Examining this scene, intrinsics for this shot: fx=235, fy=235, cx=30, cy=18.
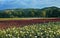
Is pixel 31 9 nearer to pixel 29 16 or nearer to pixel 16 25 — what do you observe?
pixel 29 16

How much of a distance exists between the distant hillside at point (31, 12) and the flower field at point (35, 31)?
158 mm

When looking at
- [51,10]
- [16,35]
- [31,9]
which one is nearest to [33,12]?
[31,9]

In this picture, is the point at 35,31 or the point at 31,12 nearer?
the point at 35,31

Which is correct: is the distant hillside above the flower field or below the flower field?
above

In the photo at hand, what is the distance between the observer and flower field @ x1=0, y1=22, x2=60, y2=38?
10.9ft

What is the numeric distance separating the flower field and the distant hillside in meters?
0.16

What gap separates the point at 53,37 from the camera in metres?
3.47

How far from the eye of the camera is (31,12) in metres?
3.65

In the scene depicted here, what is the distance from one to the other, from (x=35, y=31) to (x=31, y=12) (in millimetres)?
342

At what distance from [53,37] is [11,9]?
76 cm

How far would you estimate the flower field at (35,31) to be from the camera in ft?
10.9

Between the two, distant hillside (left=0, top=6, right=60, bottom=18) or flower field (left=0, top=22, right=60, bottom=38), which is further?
distant hillside (left=0, top=6, right=60, bottom=18)

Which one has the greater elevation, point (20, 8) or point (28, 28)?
point (20, 8)

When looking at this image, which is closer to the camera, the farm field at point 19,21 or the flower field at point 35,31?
the flower field at point 35,31
